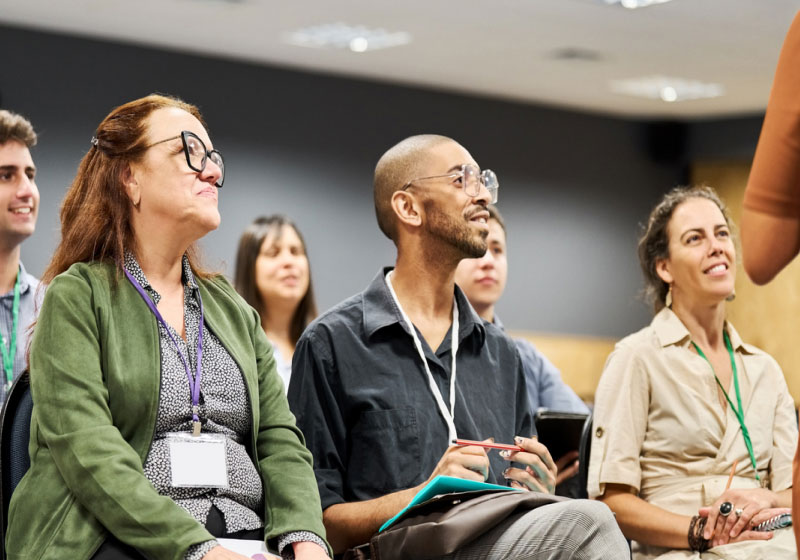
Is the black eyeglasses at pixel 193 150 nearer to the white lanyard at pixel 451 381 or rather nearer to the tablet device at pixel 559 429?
the white lanyard at pixel 451 381

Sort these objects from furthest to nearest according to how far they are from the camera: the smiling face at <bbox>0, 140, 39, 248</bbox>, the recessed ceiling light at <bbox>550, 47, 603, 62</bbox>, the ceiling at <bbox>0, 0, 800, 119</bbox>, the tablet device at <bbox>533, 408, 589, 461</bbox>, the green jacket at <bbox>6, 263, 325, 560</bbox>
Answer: the recessed ceiling light at <bbox>550, 47, 603, 62</bbox> < the ceiling at <bbox>0, 0, 800, 119</bbox> < the smiling face at <bbox>0, 140, 39, 248</bbox> < the tablet device at <bbox>533, 408, 589, 461</bbox> < the green jacket at <bbox>6, 263, 325, 560</bbox>

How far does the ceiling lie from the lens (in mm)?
7297

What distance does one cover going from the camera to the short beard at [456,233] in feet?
8.70

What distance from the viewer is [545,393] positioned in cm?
435

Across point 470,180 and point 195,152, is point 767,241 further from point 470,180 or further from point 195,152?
point 470,180

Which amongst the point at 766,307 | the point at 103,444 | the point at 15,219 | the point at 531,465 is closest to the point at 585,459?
the point at 531,465

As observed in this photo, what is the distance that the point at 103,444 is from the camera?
1.82m

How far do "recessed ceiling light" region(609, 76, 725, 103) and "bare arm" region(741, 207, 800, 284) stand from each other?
8.62 meters

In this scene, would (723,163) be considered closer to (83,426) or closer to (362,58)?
(362,58)

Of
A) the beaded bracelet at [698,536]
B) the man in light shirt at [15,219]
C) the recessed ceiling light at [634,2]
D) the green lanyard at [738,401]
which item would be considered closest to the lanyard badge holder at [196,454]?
the beaded bracelet at [698,536]

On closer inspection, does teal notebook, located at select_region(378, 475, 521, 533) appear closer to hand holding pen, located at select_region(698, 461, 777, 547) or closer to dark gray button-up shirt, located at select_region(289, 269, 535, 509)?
dark gray button-up shirt, located at select_region(289, 269, 535, 509)

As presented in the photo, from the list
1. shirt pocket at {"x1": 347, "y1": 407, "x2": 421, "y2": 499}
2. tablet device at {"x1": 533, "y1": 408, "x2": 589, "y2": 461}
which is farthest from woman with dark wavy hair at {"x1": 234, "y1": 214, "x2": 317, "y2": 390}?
shirt pocket at {"x1": 347, "y1": 407, "x2": 421, "y2": 499}

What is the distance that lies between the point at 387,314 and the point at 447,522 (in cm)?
72

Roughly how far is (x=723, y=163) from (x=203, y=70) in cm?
589
